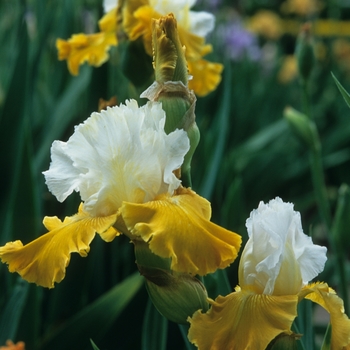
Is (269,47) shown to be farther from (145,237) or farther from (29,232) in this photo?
(145,237)

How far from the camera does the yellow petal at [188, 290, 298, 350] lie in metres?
0.44

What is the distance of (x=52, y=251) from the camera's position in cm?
48

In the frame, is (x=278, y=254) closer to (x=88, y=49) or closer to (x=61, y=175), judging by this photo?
(x=61, y=175)

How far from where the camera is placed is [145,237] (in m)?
0.43

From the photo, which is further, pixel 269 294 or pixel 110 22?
pixel 110 22

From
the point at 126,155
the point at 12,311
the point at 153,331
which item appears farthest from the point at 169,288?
the point at 12,311

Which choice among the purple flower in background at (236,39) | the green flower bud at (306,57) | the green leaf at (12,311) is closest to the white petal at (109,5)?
the green flower bud at (306,57)

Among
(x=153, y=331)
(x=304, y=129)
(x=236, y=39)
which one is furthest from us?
(x=236, y=39)

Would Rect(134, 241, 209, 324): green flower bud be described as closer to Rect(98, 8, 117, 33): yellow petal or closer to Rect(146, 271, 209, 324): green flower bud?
Rect(146, 271, 209, 324): green flower bud

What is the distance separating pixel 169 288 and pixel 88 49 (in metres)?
0.57

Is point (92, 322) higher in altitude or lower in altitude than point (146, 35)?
lower

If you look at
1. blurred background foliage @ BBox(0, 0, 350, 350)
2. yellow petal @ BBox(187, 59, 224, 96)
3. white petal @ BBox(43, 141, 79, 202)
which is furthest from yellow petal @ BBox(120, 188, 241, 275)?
yellow petal @ BBox(187, 59, 224, 96)

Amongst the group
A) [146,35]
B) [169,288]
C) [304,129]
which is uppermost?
[146,35]

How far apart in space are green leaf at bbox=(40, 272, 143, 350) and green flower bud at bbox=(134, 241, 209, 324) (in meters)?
→ 0.41
